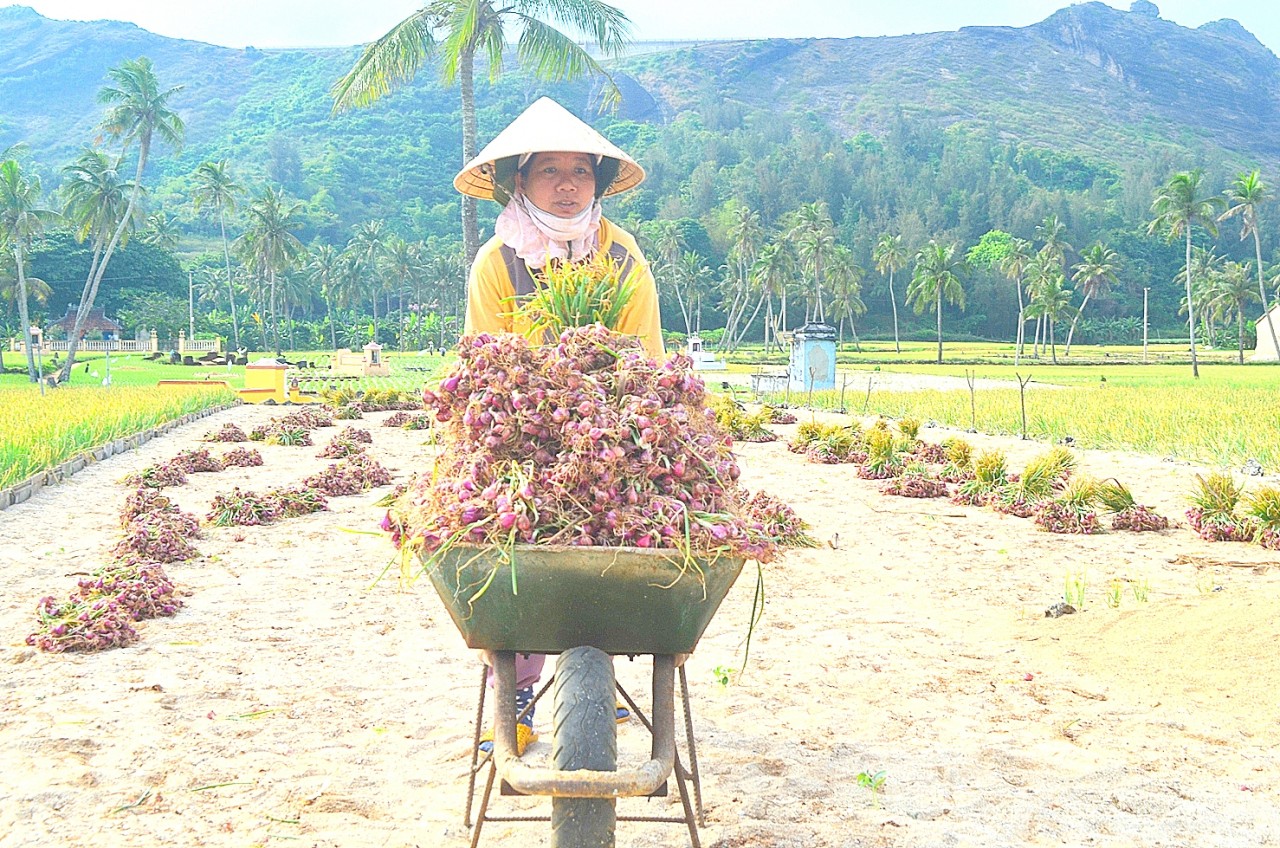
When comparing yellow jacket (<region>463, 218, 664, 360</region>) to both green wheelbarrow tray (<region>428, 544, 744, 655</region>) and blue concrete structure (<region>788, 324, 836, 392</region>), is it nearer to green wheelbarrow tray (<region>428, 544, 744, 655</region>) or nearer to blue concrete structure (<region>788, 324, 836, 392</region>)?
green wheelbarrow tray (<region>428, 544, 744, 655</region>)

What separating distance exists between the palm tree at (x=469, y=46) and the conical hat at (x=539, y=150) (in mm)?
12955


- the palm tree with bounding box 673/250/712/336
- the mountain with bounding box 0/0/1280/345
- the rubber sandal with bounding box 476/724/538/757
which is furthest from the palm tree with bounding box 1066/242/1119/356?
the rubber sandal with bounding box 476/724/538/757

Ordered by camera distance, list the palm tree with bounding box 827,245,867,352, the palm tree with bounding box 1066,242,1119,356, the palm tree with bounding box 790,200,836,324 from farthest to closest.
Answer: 1. the palm tree with bounding box 827,245,867,352
2. the palm tree with bounding box 1066,242,1119,356
3. the palm tree with bounding box 790,200,836,324

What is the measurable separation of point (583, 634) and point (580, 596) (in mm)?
145

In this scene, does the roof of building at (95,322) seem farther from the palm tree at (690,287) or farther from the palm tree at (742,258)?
the palm tree at (742,258)

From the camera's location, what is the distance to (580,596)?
2.54m

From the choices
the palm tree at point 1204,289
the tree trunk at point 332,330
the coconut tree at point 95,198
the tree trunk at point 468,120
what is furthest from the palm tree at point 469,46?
the tree trunk at point 332,330

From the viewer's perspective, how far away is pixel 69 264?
5844 centimetres

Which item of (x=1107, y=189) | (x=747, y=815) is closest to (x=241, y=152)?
(x=1107, y=189)

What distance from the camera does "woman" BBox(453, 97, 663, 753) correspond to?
3.49 meters

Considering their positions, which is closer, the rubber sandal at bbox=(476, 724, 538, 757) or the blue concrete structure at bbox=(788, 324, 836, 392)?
the rubber sandal at bbox=(476, 724, 538, 757)

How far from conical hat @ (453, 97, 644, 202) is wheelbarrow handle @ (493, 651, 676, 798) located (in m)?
1.67

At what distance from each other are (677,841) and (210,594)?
410 centimetres

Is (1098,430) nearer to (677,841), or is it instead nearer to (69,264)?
(677,841)
